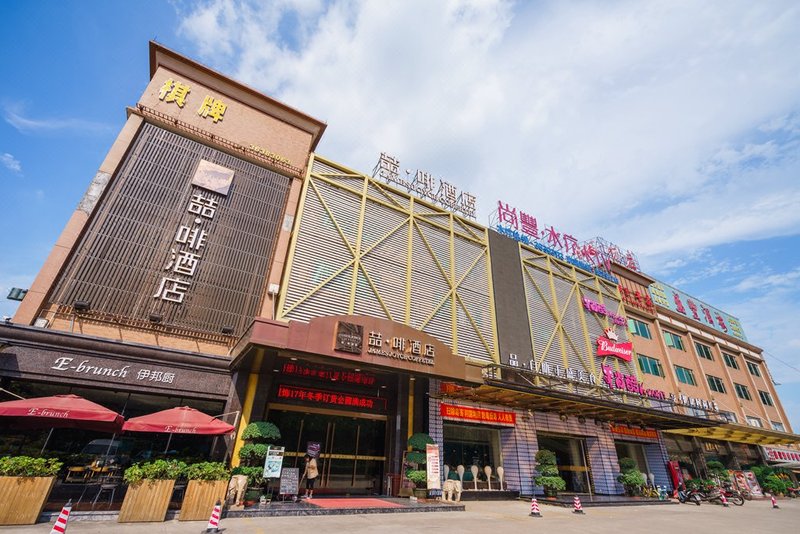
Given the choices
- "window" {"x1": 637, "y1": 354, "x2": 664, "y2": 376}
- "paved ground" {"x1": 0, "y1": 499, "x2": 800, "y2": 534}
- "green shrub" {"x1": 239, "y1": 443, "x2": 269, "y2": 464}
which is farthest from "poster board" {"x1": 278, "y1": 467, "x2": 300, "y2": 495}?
"window" {"x1": 637, "y1": 354, "x2": 664, "y2": 376}

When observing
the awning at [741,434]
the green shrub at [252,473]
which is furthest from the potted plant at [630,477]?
the green shrub at [252,473]

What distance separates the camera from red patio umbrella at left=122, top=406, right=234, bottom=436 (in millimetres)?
11031

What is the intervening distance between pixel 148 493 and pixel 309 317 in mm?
8496

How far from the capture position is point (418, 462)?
618 inches

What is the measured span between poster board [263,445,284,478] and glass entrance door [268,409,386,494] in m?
2.69

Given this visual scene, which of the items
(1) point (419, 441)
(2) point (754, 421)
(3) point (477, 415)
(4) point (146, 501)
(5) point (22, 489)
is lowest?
(4) point (146, 501)

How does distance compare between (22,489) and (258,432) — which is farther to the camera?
(258,432)

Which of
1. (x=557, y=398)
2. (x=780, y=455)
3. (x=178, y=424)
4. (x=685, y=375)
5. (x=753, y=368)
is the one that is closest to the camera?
(x=178, y=424)

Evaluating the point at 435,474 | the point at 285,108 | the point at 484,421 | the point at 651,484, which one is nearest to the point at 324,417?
the point at 435,474

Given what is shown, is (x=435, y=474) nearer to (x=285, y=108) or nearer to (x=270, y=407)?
(x=270, y=407)

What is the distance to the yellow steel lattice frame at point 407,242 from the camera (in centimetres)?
1889

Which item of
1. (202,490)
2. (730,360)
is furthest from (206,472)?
(730,360)

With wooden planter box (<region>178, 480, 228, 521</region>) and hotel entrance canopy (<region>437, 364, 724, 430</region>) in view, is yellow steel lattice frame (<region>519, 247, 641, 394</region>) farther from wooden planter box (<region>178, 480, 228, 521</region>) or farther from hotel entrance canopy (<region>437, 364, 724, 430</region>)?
wooden planter box (<region>178, 480, 228, 521</region>)

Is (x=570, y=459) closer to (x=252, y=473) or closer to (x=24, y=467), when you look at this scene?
(x=252, y=473)
